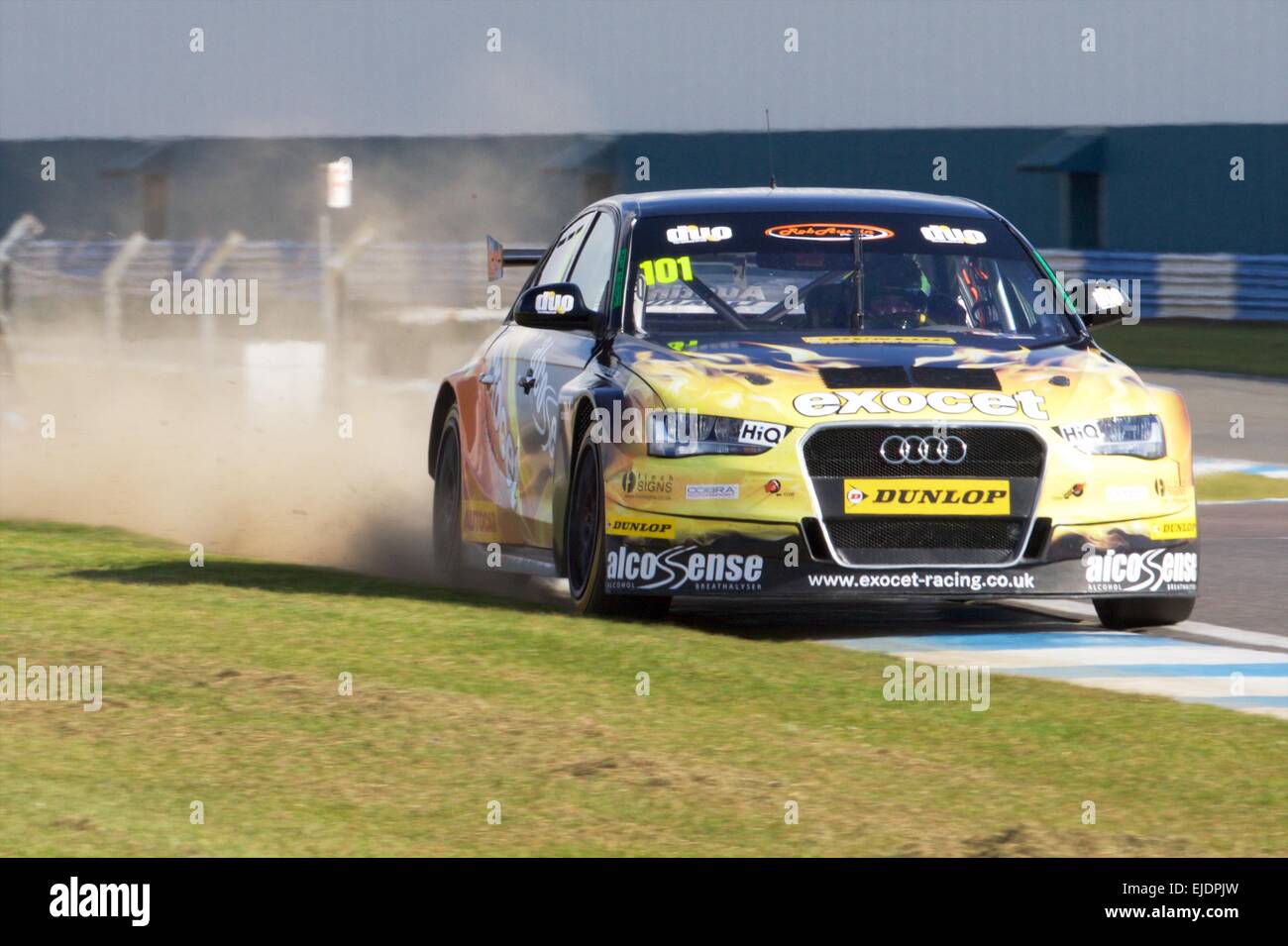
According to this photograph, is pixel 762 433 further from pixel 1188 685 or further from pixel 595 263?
pixel 595 263

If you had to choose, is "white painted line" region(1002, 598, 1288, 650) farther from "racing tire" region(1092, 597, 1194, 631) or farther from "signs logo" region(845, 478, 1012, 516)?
"signs logo" region(845, 478, 1012, 516)

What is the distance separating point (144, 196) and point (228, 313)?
12536mm

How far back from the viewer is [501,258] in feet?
37.3

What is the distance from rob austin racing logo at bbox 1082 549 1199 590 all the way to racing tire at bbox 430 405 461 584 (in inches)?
123

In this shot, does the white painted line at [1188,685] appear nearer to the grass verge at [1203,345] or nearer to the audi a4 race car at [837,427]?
the audi a4 race car at [837,427]

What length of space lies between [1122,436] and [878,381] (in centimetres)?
89

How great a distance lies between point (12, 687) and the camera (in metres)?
7.75

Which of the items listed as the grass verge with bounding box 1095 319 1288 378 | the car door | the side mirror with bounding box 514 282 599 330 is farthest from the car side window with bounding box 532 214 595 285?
the grass verge with bounding box 1095 319 1288 378

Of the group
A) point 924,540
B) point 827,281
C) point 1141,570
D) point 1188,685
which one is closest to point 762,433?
point 924,540

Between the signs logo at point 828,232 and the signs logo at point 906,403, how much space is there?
47.6 inches

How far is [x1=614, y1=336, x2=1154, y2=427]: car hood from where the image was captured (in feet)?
28.5
